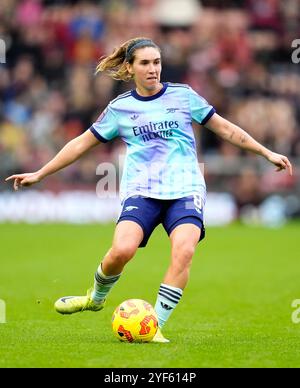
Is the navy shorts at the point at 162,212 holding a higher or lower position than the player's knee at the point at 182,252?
higher

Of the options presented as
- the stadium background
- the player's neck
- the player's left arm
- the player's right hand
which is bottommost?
the stadium background

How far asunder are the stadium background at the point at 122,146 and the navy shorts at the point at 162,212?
353 cm

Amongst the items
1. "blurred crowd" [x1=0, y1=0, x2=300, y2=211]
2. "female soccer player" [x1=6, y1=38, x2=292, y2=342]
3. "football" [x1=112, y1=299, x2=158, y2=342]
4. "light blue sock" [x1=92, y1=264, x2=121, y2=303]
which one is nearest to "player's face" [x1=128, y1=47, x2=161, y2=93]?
"female soccer player" [x1=6, y1=38, x2=292, y2=342]

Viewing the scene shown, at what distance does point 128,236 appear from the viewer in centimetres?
800

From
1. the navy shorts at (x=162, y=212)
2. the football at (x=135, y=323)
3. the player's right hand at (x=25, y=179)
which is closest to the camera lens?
the football at (x=135, y=323)

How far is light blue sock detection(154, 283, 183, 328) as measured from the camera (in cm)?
795

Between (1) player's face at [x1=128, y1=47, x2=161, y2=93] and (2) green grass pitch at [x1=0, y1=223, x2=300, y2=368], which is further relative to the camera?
(1) player's face at [x1=128, y1=47, x2=161, y2=93]

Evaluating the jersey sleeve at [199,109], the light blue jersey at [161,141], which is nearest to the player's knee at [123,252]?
the light blue jersey at [161,141]

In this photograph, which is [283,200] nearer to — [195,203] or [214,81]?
[214,81]

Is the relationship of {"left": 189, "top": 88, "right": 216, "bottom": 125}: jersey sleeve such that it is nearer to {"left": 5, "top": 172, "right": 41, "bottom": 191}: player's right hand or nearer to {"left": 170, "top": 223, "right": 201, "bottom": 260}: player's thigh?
{"left": 170, "top": 223, "right": 201, "bottom": 260}: player's thigh

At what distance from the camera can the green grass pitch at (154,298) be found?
23.8 feet

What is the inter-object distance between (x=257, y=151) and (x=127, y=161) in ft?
3.46

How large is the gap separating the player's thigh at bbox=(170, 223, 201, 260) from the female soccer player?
0.02 meters

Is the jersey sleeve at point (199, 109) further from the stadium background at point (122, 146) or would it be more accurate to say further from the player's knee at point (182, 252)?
the stadium background at point (122, 146)
